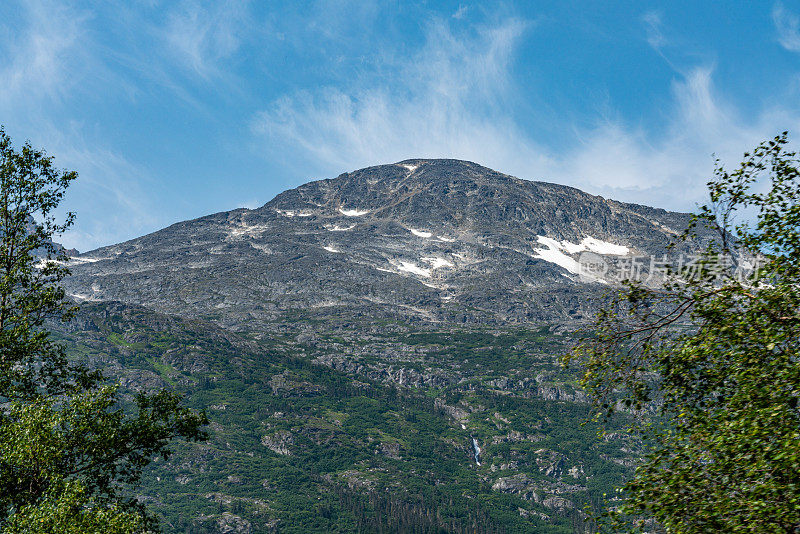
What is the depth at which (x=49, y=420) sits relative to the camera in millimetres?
25734

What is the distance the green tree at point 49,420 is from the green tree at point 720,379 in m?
18.8

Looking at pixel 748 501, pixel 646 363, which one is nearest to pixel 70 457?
pixel 646 363

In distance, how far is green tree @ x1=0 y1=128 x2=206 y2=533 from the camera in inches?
949

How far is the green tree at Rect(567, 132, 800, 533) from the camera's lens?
14.9m

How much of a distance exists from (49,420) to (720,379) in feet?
89.4

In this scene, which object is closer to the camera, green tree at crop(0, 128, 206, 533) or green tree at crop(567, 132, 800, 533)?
green tree at crop(567, 132, 800, 533)

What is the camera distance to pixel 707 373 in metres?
18.0

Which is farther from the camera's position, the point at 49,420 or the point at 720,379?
the point at 49,420

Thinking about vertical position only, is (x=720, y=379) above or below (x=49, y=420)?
above

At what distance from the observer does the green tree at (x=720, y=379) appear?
14867 mm

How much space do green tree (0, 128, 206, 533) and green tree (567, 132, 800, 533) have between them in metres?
Answer: 18.8

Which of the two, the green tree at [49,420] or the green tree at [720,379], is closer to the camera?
the green tree at [720,379]

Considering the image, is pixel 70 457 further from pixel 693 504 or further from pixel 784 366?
pixel 784 366

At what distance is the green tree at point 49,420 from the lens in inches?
949
